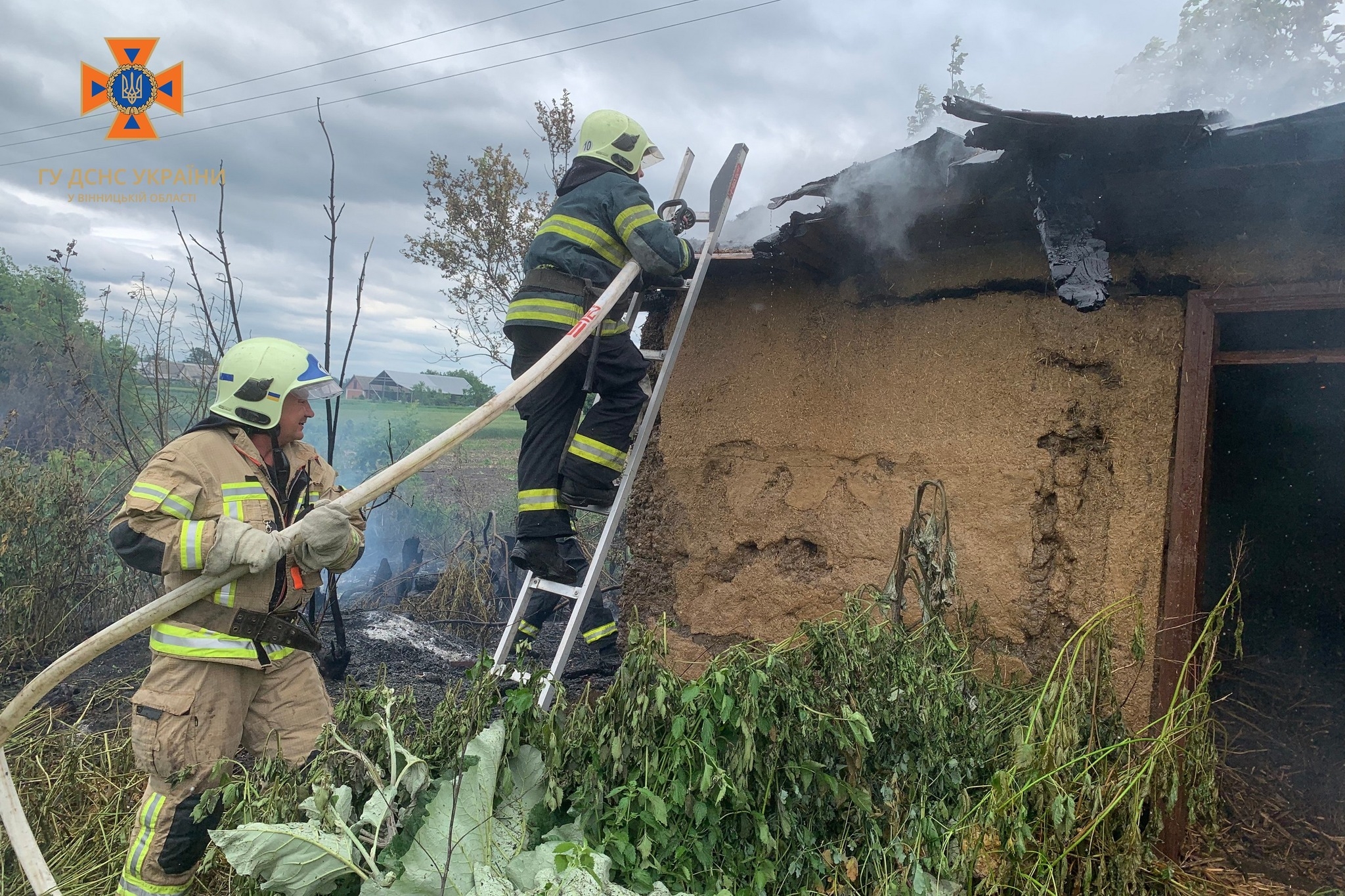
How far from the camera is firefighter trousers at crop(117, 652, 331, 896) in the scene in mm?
2455

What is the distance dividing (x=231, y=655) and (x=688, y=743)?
1.57m

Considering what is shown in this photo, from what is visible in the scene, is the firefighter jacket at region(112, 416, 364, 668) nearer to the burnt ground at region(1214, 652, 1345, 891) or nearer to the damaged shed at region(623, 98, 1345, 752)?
the damaged shed at region(623, 98, 1345, 752)

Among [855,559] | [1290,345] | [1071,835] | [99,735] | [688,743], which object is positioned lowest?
[99,735]

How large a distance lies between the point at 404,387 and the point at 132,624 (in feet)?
56.7

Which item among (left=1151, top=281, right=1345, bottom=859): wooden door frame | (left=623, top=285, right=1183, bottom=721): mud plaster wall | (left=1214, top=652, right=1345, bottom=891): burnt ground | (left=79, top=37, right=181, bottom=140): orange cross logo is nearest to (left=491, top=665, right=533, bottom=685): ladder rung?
(left=623, top=285, right=1183, bottom=721): mud plaster wall

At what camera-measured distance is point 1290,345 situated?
382cm

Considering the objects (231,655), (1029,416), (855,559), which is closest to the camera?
(231,655)

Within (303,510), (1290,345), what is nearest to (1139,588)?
(1290,345)

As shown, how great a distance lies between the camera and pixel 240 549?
2.41m

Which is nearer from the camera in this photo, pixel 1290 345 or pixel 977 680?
pixel 977 680

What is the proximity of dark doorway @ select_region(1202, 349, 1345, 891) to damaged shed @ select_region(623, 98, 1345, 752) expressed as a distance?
0.11 ft

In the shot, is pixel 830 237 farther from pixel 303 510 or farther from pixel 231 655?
pixel 231 655

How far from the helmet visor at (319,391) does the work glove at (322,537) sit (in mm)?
521

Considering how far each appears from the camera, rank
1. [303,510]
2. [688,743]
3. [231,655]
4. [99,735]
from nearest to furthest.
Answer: [688,743] → [231,655] → [303,510] → [99,735]
